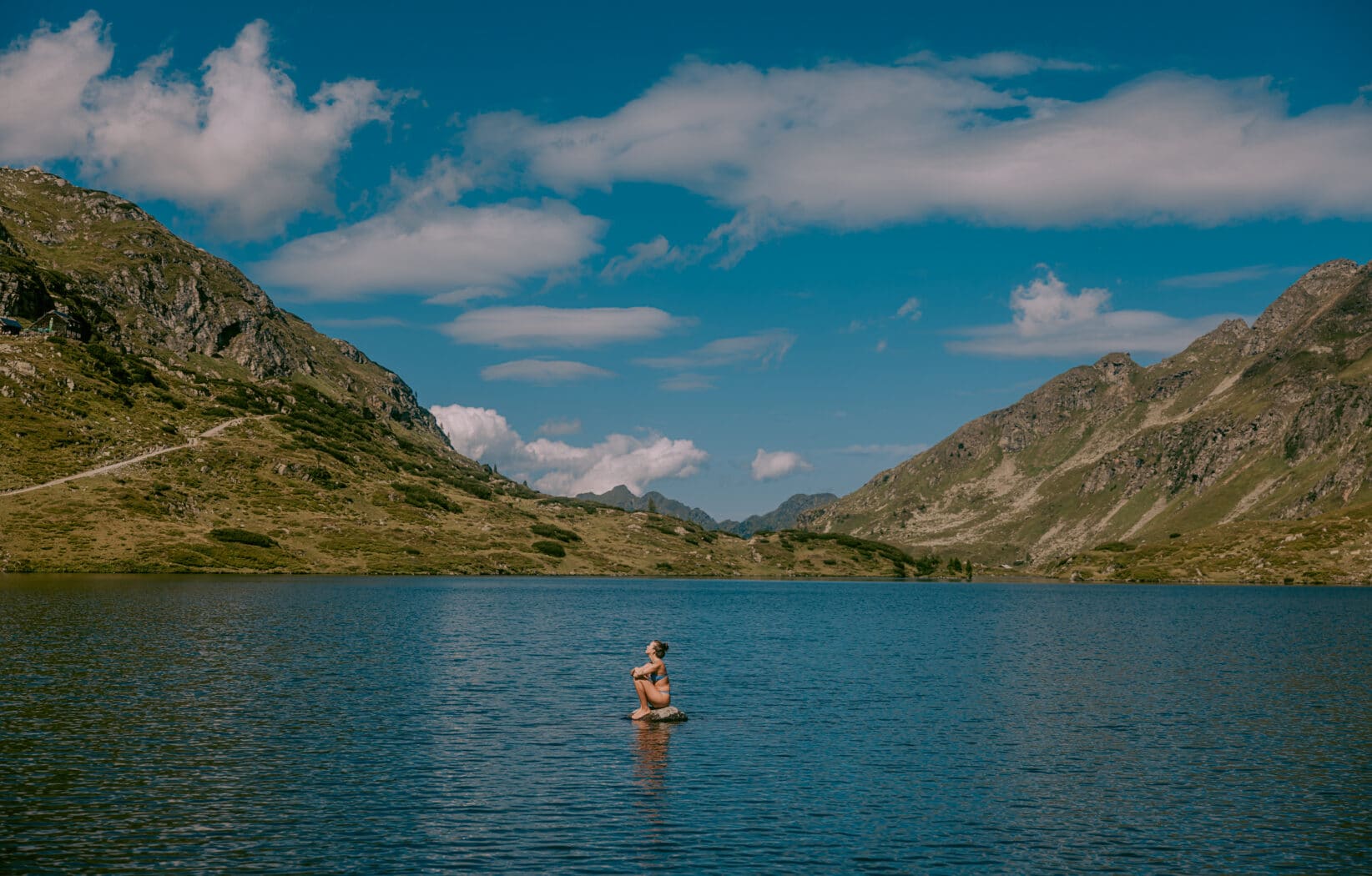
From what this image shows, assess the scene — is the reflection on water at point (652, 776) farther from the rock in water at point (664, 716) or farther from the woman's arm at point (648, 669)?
the woman's arm at point (648, 669)

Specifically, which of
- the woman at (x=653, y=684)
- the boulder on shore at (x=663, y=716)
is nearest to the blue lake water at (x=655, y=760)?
the boulder on shore at (x=663, y=716)

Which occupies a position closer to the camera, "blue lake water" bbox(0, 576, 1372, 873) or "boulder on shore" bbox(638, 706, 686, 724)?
"blue lake water" bbox(0, 576, 1372, 873)

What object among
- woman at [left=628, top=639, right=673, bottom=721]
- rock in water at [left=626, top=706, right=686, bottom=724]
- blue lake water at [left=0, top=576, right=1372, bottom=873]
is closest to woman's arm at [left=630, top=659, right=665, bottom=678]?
woman at [left=628, top=639, right=673, bottom=721]

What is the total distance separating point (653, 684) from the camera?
62031 millimetres

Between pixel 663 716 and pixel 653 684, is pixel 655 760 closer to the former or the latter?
pixel 663 716

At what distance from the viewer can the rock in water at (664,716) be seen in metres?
61.6

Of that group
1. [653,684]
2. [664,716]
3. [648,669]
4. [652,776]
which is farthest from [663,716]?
[652,776]

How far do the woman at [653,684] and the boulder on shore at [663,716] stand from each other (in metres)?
0.33

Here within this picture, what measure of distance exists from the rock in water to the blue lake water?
1529 mm

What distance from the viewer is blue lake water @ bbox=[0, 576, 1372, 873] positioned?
117ft

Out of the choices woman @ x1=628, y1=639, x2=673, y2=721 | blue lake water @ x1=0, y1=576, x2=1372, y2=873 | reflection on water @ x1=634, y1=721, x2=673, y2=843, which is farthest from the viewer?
woman @ x1=628, y1=639, x2=673, y2=721

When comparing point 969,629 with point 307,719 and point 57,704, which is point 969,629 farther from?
point 57,704

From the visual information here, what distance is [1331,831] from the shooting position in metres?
39.2

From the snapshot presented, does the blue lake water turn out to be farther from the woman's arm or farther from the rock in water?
the woman's arm
